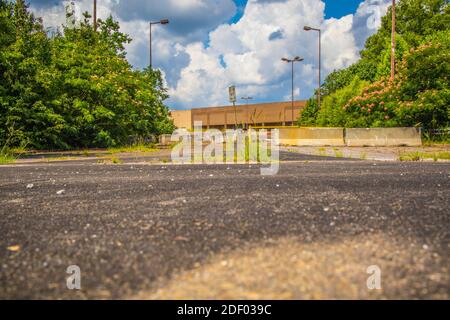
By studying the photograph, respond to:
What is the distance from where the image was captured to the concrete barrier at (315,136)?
23078 millimetres

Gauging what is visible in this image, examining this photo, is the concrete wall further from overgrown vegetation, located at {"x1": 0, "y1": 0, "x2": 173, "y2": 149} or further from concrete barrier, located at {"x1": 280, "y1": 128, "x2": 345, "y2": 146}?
concrete barrier, located at {"x1": 280, "y1": 128, "x2": 345, "y2": 146}

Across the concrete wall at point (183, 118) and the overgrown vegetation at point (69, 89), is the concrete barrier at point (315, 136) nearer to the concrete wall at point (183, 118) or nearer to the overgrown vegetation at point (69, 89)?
the overgrown vegetation at point (69, 89)

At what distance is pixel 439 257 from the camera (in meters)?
1.83

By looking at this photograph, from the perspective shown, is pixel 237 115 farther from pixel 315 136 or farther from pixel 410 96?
pixel 410 96

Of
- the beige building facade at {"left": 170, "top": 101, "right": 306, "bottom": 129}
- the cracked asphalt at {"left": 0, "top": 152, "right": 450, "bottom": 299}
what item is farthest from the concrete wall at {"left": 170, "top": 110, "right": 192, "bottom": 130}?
the cracked asphalt at {"left": 0, "top": 152, "right": 450, "bottom": 299}

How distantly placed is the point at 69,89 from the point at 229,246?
66.1 feet

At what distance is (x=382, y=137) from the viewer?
21.3m

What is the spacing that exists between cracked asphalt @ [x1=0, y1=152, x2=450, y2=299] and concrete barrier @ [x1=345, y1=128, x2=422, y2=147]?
61.4 ft

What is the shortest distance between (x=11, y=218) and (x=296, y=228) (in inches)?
88.2

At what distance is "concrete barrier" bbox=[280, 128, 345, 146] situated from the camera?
23078 millimetres
